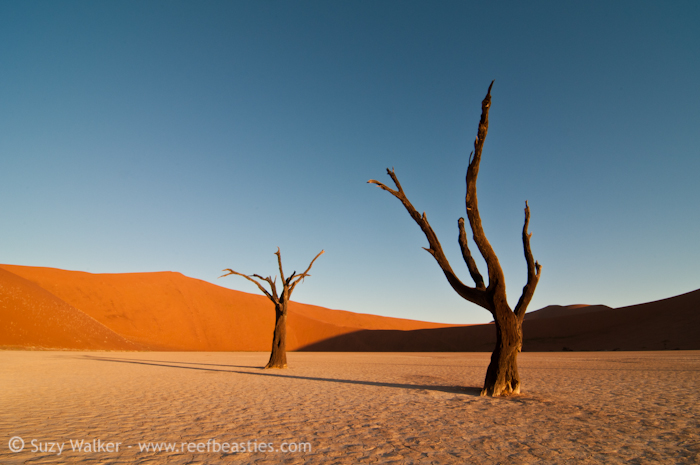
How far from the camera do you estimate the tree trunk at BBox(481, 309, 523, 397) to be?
9.05 meters

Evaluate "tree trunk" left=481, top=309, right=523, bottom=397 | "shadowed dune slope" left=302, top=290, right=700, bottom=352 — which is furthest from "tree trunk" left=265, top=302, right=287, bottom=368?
"shadowed dune slope" left=302, top=290, right=700, bottom=352

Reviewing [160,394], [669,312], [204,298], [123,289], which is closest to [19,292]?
[123,289]

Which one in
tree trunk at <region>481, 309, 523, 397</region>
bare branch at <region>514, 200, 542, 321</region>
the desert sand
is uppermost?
bare branch at <region>514, 200, 542, 321</region>

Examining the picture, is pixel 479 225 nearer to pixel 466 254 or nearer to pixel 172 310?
pixel 466 254

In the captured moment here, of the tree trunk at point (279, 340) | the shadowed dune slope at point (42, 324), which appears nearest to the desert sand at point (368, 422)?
the tree trunk at point (279, 340)

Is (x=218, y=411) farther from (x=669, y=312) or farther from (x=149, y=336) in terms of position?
(x=669, y=312)

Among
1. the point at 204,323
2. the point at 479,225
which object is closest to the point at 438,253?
the point at 479,225

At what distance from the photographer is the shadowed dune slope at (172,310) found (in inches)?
2020

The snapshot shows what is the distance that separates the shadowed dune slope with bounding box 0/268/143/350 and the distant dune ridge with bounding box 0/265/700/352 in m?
0.08

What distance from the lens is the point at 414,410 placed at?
748 centimetres

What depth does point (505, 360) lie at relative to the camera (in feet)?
29.9

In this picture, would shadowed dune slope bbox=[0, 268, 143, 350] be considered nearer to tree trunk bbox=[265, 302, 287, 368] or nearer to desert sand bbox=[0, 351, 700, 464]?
tree trunk bbox=[265, 302, 287, 368]

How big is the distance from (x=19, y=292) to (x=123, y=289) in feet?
70.6

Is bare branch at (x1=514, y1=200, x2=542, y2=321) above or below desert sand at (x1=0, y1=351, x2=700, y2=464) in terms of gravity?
above
